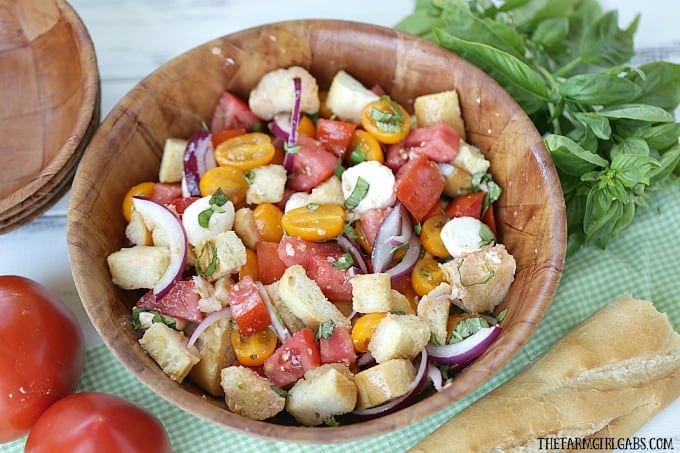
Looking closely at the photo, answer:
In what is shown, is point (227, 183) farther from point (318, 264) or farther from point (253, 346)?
point (253, 346)

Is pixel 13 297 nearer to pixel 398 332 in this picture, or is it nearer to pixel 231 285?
pixel 231 285

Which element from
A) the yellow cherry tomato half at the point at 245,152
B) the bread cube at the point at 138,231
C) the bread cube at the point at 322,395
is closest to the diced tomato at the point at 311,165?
the yellow cherry tomato half at the point at 245,152

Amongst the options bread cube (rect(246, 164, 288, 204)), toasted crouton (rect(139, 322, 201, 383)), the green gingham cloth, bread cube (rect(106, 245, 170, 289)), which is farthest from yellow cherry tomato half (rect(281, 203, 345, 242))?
the green gingham cloth

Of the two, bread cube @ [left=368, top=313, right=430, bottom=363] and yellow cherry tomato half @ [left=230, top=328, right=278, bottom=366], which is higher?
bread cube @ [left=368, top=313, right=430, bottom=363]

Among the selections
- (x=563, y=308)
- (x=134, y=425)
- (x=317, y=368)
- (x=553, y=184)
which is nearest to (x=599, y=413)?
(x=563, y=308)

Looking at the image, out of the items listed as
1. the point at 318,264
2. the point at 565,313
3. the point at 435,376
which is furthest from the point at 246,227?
the point at 565,313

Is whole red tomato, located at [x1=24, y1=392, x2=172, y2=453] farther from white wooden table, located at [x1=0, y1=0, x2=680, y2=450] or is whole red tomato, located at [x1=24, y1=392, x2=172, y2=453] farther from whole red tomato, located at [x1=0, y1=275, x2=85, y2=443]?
white wooden table, located at [x1=0, y1=0, x2=680, y2=450]

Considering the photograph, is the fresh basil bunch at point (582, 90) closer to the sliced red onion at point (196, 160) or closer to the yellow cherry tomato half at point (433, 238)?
the yellow cherry tomato half at point (433, 238)
